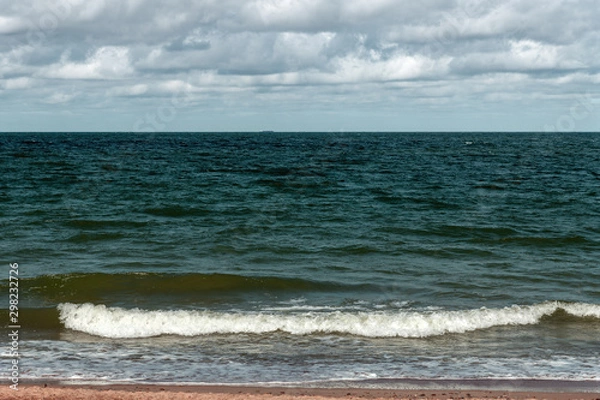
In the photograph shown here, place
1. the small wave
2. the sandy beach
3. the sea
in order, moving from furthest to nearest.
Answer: the small wave < the sea < the sandy beach

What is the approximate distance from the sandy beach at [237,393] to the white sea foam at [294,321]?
3.08 metres

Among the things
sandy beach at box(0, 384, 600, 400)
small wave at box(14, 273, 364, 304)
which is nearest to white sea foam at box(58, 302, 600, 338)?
small wave at box(14, 273, 364, 304)

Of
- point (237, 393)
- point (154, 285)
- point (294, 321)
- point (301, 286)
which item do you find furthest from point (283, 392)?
point (154, 285)

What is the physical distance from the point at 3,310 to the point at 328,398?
8075 mm

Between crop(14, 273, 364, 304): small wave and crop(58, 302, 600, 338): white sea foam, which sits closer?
crop(58, 302, 600, 338): white sea foam

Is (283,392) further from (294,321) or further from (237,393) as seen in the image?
(294,321)

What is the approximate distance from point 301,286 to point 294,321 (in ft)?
9.72

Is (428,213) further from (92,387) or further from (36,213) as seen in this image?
(92,387)

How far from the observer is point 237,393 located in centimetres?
903

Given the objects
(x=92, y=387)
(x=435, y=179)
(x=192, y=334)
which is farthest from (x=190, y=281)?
(x=435, y=179)

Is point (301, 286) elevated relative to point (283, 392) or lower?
elevated

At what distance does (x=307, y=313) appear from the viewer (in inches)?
531

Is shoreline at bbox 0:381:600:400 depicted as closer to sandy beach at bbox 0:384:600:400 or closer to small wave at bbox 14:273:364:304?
sandy beach at bbox 0:384:600:400

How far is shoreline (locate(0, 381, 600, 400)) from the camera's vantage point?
8.60 metres
